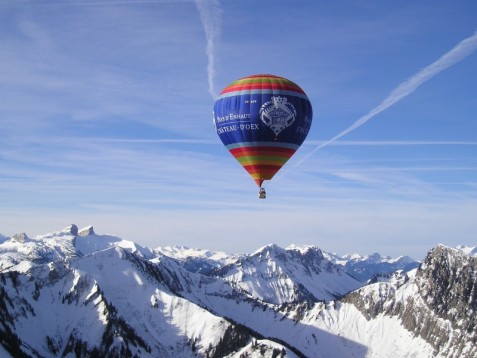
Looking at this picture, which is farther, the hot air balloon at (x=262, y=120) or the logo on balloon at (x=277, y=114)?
the hot air balloon at (x=262, y=120)

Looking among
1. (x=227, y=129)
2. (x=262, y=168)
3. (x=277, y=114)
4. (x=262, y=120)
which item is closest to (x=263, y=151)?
(x=262, y=168)

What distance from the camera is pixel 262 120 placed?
10112 centimetres

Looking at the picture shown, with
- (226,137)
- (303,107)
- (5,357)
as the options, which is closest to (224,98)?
(226,137)

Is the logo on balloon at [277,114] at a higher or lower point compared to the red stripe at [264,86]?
lower

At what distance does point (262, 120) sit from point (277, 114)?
120 inches

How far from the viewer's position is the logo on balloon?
101188 millimetres

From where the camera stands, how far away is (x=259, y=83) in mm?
103625

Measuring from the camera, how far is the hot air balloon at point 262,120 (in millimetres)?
101812

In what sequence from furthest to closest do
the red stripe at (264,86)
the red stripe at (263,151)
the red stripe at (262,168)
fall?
the red stripe at (262,168) → the red stripe at (263,151) → the red stripe at (264,86)

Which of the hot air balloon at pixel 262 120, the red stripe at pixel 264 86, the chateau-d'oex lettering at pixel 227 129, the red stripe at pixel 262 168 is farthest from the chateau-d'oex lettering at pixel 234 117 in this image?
the red stripe at pixel 262 168

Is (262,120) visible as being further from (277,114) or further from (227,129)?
(227,129)

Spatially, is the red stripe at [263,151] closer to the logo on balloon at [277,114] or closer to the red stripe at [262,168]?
the red stripe at [262,168]

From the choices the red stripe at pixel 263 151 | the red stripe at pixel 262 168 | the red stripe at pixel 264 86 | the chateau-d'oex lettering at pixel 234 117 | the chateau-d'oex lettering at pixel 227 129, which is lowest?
the red stripe at pixel 262 168

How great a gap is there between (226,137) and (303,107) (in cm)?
1579
